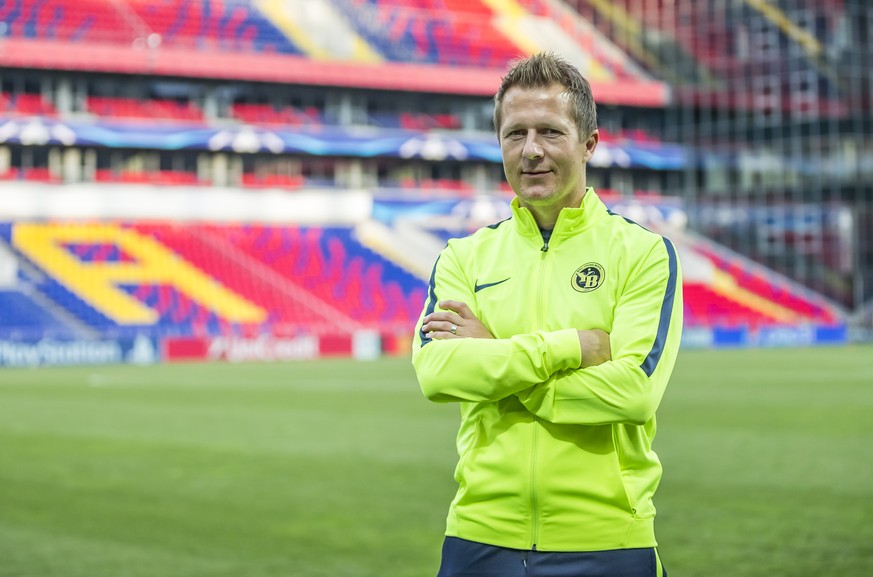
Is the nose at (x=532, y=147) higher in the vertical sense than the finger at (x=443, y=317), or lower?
higher

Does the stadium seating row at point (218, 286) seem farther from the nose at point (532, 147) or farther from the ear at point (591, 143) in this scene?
the nose at point (532, 147)

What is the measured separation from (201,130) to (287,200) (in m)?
3.88

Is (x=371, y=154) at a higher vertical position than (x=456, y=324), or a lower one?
higher

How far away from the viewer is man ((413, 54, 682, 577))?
290 centimetres

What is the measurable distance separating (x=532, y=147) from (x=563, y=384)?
0.57 metres

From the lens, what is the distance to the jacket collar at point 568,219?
300 centimetres

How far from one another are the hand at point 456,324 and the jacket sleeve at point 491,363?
1.0 inches

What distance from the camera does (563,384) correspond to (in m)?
2.97

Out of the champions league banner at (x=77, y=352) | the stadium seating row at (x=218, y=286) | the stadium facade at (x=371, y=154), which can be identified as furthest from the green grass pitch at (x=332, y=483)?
the stadium facade at (x=371, y=154)

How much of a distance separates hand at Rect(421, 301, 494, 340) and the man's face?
343mm

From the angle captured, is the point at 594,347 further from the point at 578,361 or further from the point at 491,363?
the point at 491,363

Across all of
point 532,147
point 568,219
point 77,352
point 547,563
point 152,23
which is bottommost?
point 77,352

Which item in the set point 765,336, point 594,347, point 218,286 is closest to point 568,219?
point 594,347

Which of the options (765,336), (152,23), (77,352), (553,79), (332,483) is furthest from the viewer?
(152,23)
